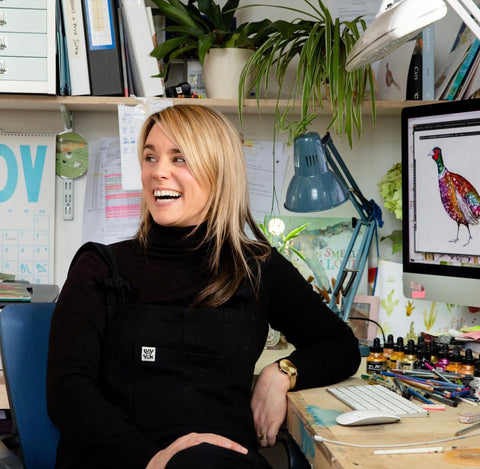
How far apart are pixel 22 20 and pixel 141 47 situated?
1.02 ft

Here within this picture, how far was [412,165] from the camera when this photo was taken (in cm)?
181

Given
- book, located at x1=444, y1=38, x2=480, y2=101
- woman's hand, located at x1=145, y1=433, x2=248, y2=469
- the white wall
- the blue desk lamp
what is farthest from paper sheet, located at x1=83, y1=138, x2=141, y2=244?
woman's hand, located at x1=145, y1=433, x2=248, y2=469

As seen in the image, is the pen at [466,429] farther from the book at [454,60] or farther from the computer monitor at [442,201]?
the book at [454,60]

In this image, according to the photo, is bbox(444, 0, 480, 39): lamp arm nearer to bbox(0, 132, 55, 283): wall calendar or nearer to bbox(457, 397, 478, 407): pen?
bbox(457, 397, 478, 407): pen

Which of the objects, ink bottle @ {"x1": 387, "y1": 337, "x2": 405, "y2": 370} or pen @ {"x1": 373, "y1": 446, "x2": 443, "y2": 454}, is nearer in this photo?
pen @ {"x1": 373, "y1": 446, "x2": 443, "y2": 454}

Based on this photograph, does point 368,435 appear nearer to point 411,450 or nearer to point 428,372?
point 411,450

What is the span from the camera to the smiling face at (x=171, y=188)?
1.39 m

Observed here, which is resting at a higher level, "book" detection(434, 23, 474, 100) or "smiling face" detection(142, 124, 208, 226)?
"book" detection(434, 23, 474, 100)

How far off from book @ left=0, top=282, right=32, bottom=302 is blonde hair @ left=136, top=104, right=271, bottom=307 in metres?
0.40

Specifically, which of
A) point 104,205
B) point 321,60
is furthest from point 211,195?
point 104,205

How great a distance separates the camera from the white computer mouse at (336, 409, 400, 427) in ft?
3.51

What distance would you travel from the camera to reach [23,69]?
1815 millimetres

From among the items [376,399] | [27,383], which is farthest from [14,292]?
[376,399]

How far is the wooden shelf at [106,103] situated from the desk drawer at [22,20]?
17 centimetres
